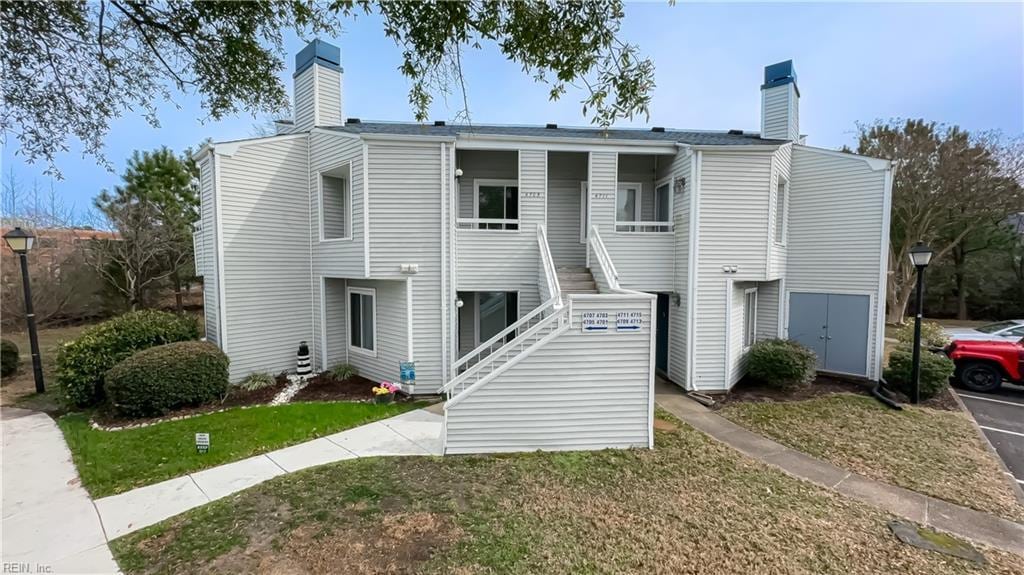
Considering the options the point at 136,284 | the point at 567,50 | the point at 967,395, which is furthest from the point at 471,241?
the point at 136,284

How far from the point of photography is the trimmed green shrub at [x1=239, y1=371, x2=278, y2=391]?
397 inches

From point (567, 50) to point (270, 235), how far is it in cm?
938

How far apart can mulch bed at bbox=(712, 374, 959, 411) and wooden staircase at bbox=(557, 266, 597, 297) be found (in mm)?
3927

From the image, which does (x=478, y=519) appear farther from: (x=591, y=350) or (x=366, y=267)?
(x=366, y=267)

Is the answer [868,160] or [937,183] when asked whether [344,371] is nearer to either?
[868,160]

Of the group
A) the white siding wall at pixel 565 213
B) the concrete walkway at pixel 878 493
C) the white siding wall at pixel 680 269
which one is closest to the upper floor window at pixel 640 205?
the white siding wall at pixel 680 269

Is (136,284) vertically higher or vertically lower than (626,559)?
higher

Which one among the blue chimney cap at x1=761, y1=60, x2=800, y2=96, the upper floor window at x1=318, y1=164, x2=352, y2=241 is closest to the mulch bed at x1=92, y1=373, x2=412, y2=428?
the upper floor window at x1=318, y1=164, x2=352, y2=241

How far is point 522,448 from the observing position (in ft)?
22.6

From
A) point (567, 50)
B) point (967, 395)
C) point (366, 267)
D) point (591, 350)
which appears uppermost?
point (567, 50)

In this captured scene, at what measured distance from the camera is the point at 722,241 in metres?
10.2

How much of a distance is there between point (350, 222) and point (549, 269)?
5283 millimetres

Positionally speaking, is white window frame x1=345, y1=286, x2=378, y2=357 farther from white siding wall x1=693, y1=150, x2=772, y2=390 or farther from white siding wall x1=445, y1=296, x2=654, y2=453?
white siding wall x1=693, y1=150, x2=772, y2=390

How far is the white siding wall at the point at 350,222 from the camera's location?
9.86 metres
